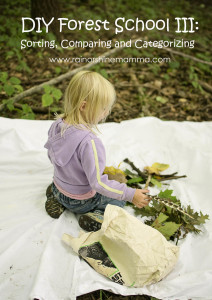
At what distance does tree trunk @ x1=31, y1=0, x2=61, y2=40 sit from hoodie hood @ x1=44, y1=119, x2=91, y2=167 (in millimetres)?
3108

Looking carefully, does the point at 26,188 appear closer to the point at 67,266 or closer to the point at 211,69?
the point at 67,266

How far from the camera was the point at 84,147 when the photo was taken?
5.07 ft

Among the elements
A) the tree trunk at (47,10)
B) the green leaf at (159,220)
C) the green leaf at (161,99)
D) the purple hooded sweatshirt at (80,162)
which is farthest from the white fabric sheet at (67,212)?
the tree trunk at (47,10)

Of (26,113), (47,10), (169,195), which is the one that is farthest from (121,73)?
(169,195)

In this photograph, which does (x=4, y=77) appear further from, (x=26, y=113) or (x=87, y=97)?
(x=87, y=97)

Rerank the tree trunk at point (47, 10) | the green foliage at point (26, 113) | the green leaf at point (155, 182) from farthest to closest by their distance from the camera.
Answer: the tree trunk at point (47, 10), the green foliage at point (26, 113), the green leaf at point (155, 182)

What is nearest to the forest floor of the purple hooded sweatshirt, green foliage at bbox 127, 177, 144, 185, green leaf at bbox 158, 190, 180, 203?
green foliage at bbox 127, 177, 144, 185

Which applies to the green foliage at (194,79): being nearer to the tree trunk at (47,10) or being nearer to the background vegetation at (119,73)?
the background vegetation at (119,73)

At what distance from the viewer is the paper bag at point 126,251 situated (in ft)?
4.87

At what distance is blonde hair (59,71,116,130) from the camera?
151 cm

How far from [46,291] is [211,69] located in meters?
4.09

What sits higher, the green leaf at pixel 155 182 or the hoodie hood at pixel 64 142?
the hoodie hood at pixel 64 142

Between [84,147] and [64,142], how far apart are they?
0.13 m

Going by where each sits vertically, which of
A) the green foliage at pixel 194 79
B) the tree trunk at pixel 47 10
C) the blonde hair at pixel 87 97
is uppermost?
the tree trunk at pixel 47 10
